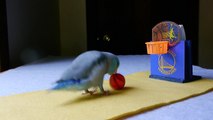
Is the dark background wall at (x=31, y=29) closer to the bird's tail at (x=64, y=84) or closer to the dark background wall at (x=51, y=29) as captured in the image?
the dark background wall at (x=51, y=29)

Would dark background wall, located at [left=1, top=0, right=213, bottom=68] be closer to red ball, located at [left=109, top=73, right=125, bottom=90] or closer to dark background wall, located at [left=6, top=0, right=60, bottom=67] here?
dark background wall, located at [left=6, top=0, right=60, bottom=67]

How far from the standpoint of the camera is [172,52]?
2.79ft

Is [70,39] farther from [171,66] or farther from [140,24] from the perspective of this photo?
[171,66]

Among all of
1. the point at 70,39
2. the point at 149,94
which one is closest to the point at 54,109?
the point at 149,94

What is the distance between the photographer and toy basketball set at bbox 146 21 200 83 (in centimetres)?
83

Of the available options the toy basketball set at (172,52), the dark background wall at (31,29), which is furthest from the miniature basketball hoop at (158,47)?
the dark background wall at (31,29)

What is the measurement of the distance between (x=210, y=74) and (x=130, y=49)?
1.39 metres

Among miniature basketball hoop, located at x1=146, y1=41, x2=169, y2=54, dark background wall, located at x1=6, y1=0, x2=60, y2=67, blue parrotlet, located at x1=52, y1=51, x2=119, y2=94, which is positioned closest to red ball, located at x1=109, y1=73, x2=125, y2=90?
blue parrotlet, located at x1=52, y1=51, x2=119, y2=94

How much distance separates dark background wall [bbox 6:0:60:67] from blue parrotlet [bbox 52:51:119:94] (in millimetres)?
1014

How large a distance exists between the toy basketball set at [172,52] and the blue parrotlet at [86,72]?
0.70 feet

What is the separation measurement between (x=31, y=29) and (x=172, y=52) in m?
1.24

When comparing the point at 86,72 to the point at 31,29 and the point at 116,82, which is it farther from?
the point at 31,29

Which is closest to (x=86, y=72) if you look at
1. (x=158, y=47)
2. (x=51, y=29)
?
(x=158, y=47)

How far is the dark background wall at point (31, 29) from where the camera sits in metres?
1.59
